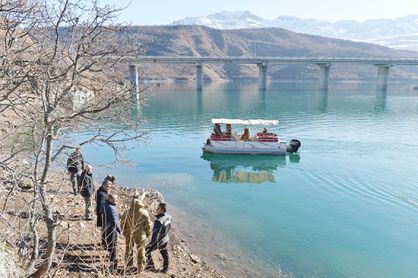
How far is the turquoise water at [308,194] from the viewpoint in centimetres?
1321

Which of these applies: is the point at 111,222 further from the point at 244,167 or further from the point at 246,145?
the point at 246,145

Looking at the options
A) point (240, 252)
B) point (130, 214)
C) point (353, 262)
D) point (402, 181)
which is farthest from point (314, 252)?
point (402, 181)

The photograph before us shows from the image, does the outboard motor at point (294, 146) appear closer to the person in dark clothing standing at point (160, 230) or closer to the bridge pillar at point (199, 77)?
the person in dark clothing standing at point (160, 230)

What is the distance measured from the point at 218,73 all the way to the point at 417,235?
165m

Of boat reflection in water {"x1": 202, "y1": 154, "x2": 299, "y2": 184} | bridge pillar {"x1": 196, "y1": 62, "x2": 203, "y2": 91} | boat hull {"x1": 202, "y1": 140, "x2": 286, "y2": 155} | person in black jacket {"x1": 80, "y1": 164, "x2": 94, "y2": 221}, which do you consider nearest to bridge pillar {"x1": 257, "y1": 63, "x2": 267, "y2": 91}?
bridge pillar {"x1": 196, "y1": 62, "x2": 203, "y2": 91}

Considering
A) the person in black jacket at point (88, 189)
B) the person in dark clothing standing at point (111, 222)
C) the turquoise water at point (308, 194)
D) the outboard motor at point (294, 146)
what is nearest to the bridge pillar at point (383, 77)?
the turquoise water at point (308, 194)

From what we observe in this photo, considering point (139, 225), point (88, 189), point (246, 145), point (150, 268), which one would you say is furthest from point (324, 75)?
point (139, 225)

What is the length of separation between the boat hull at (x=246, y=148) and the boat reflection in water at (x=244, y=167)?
35 cm

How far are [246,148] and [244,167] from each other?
3044 mm

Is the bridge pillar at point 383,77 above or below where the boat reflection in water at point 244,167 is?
above

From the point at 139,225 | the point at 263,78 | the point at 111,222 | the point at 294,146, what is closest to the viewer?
the point at 111,222

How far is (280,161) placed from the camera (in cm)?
2777

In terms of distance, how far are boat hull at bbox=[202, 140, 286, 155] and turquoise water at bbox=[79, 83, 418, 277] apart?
79 cm

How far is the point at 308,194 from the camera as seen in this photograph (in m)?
20.1
